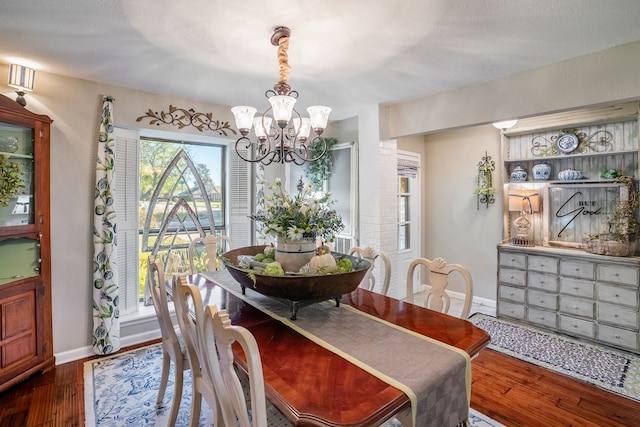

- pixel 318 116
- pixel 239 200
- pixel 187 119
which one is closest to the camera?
pixel 318 116

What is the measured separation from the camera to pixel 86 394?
7.91 ft

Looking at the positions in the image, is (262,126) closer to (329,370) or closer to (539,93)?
(329,370)

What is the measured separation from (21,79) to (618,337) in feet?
18.4

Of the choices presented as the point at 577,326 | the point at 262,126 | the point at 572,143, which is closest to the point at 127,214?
the point at 262,126

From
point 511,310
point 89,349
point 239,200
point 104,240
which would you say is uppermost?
point 239,200

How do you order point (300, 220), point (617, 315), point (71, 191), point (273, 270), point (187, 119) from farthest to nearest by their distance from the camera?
point (187, 119), point (617, 315), point (71, 191), point (300, 220), point (273, 270)

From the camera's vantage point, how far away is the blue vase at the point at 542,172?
379 cm

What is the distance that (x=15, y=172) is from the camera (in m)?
2.47

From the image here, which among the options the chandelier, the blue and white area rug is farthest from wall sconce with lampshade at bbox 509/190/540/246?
the chandelier

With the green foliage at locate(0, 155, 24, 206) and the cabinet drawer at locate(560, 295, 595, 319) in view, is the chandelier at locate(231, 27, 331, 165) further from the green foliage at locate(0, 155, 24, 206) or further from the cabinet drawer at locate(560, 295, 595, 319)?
the cabinet drawer at locate(560, 295, 595, 319)

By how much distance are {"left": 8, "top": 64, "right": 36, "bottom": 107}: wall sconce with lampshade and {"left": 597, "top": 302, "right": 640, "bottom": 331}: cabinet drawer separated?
17.8 ft

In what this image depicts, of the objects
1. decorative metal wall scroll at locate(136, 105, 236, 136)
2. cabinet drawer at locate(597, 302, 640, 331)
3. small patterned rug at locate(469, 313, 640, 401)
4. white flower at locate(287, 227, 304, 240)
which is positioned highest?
decorative metal wall scroll at locate(136, 105, 236, 136)

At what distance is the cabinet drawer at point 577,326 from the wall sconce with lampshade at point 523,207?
0.89m

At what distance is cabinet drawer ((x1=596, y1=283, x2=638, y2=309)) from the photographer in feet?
9.85
